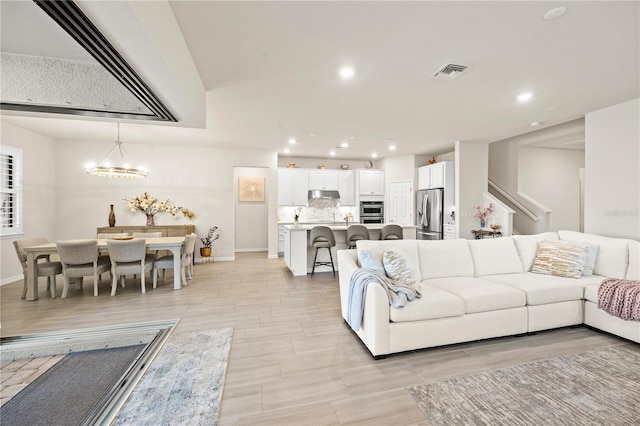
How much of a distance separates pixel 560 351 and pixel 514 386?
0.94 meters

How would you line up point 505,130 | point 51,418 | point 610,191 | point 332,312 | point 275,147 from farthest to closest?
1. point 275,147
2. point 505,130
3. point 610,191
4. point 332,312
5. point 51,418

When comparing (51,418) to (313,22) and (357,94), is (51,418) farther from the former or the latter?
(357,94)

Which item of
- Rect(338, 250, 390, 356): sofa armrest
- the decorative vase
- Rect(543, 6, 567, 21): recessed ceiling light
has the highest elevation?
Rect(543, 6, 567, 21): recessed ceiling light

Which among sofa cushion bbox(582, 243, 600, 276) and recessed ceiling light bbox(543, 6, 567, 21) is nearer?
recessed ceiling light bbox(543, 6, 567, 21)

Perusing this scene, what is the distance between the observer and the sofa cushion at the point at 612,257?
320 cm

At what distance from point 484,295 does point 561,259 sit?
4.97 ft

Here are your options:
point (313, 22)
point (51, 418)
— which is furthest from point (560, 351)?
point (51, 418)

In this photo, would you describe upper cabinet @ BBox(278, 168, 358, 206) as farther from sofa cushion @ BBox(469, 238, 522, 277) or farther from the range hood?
sofa cushion @ BBox(469, 238, 522, 277)

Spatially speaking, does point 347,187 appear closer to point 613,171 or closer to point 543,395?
point 613,171

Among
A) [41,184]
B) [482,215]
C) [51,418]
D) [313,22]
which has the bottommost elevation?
[51,418]

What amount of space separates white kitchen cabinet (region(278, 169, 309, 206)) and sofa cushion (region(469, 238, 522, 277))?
5149 millimetres

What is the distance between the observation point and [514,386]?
203 cm

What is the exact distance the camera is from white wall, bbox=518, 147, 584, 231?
707 centimetres

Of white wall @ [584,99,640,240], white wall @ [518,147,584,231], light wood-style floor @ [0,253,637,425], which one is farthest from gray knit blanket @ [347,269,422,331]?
white wall @ [518,147,584,231]
